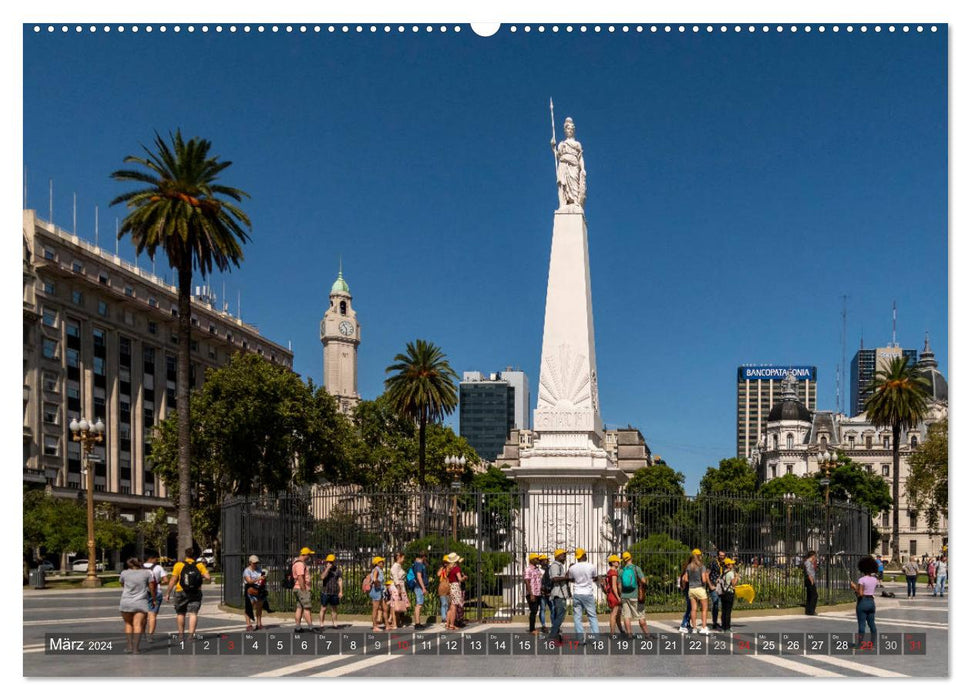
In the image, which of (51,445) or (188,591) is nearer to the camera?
(188,591)

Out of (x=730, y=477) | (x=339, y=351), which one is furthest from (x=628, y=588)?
(x=339, y=351)

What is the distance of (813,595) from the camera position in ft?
82.0

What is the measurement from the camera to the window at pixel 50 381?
60.1 meters

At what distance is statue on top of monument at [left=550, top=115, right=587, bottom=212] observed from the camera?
27.2 m

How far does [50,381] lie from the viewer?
60.6m

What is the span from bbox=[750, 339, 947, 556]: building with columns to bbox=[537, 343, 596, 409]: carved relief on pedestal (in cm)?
7000

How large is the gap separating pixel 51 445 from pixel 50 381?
11.6 ft

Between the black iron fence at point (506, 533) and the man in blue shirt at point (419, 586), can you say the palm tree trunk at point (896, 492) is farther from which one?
the man in blue shirt at point (419, 586)

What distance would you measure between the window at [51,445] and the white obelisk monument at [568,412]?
4084 cm

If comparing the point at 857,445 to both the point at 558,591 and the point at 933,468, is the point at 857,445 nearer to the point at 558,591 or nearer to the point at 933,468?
the point at 933,468

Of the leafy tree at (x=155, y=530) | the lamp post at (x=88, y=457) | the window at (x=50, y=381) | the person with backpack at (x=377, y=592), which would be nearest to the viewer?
the person with backpack at (x=377, y=592)

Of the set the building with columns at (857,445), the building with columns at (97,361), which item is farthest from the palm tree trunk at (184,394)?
the building with columns at (857,445)
